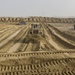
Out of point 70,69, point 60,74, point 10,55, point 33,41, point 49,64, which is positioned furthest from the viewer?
point 33,41

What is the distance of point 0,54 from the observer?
606 inches

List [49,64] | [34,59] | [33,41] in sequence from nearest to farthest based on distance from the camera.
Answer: [49,64] < [34,59] < [33,41]

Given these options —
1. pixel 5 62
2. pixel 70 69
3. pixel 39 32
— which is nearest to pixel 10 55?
pixel 5 62

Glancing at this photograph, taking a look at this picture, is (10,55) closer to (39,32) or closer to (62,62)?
(62,62)

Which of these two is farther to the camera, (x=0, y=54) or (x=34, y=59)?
(x=0, y=54)

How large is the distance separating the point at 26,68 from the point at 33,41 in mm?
9383

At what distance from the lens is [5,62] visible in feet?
41.9

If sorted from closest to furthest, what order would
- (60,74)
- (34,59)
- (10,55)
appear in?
(60,74)
(34,59)
(10,55)

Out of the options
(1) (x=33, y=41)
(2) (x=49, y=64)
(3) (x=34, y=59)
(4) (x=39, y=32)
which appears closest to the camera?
(2) (x=49, y=64)

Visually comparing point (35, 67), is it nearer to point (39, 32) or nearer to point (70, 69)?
point (70, 69)

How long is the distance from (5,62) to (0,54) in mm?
2759

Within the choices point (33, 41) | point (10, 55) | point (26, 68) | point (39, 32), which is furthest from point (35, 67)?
point (39, 32)

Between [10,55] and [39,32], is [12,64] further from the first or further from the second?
[39,32]

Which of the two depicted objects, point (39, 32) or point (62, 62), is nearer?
point (62, 62)
